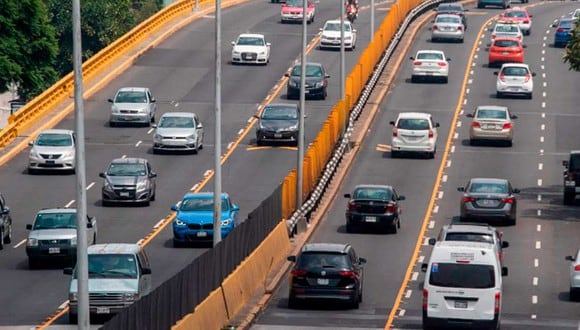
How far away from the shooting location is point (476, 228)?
45.1 metres

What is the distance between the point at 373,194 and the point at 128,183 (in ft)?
27.1

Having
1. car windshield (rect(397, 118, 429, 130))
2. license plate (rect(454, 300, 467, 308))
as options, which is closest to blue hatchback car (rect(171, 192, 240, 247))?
license plate (rect(454, 300, 467, 308))

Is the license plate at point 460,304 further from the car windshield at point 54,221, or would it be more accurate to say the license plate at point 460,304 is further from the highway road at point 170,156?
the car windshield at point 54,221

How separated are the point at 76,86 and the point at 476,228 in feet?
62.3

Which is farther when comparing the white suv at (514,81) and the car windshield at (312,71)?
the white suv at (514,81)

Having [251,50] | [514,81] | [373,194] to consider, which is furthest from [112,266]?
[251,50]

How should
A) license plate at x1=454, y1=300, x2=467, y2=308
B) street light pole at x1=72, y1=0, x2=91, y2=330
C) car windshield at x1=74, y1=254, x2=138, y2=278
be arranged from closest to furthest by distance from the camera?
street light pole at x1=72, y1=0, x2=91, y2=330
license plate at x1=454, y1=300, x2=467, y2=308
car windshield at x1=74, y1=254, x2=138, y2=278

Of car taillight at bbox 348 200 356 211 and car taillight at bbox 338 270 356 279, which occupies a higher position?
car taillight at bbox 338 270 356 279

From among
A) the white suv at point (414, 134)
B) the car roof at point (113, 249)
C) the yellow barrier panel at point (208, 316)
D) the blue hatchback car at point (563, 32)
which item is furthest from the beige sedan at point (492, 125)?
the yellow barrier panel at point (208, 316)

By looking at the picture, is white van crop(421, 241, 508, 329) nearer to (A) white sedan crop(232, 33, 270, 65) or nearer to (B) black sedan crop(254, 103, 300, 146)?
(B) black sedan crop(254, 103, 300, 146)

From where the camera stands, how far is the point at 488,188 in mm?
54031

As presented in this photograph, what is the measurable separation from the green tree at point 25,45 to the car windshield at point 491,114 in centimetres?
1724

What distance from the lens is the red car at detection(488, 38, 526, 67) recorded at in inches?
3511

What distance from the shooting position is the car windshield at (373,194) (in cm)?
5228
